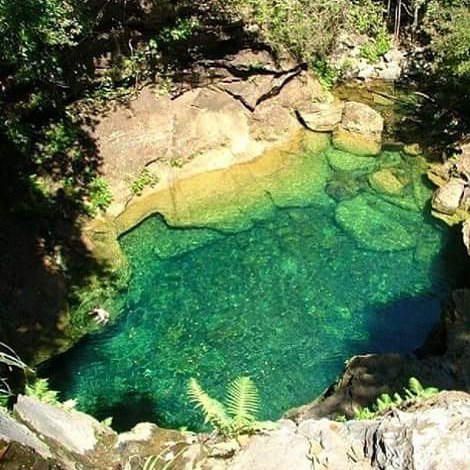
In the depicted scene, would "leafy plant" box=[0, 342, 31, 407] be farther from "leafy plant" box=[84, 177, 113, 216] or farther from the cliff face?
"leafy plant" box=[84, 177, 113, 216]

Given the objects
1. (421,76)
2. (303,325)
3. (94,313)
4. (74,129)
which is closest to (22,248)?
(94,313)

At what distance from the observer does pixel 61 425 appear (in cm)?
434

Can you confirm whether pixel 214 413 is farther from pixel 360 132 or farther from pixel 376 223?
pixel 360 132

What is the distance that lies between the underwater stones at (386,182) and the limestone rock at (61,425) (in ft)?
31.4

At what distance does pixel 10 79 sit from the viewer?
1142 centimetres

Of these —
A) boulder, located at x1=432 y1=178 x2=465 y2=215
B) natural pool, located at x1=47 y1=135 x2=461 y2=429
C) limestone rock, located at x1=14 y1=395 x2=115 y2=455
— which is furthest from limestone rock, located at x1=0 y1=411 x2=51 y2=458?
boulder, located at x1=432 y1=178 x2=465 y2=215

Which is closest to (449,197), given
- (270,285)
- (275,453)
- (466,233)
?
(466,233)

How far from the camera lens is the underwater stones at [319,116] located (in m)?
14.4

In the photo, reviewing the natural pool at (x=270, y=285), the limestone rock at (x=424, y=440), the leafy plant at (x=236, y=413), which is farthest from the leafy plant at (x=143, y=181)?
the limestone rock at (x=424, y=440)

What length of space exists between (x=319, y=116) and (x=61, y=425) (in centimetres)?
1123

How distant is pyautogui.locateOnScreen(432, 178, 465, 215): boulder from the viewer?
12.3m

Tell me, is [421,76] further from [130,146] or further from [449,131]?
[130,146]

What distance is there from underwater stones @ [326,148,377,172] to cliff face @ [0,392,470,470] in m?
9.58

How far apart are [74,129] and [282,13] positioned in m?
5.69
